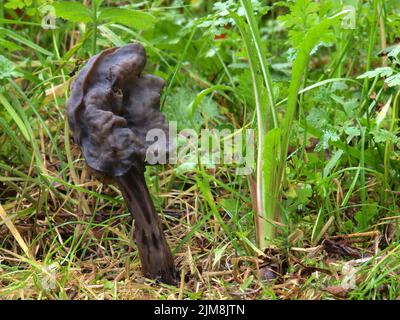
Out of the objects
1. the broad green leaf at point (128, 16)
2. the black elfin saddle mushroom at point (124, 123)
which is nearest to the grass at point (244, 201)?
the broad green leaf at point (128, 16)

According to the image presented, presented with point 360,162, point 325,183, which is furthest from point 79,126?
point 360,162

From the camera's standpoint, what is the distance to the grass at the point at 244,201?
2.08 m

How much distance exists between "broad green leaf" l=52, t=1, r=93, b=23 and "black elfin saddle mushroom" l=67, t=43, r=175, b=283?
420mm

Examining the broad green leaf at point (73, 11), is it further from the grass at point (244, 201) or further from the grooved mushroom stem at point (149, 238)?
the grooved mushroom stem at point (149, 238)

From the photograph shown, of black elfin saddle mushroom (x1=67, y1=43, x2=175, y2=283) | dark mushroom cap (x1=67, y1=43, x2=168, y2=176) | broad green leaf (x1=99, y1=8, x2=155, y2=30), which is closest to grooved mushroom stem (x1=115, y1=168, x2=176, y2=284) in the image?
black elfin saddle mushroom (x1=67, y1=43, x2=175, y2=283)

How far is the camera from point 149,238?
6.98ft

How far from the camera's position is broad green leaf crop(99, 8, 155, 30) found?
2.39m

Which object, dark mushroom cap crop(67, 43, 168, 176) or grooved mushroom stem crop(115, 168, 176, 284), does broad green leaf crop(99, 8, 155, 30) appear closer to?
dark mushroom cap crop(67, 43, 168, 176)

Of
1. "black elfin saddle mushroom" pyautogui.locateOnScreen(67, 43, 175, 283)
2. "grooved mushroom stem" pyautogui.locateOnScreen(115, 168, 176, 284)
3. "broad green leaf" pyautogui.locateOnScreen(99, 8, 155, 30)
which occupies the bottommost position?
"grooved mushroom stem" pyautogui.locateOnScreen(115, 168, 176, 284)

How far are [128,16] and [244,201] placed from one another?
809mm

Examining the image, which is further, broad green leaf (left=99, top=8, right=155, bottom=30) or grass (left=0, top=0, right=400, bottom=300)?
broad green leaf (left=99, top=8, right=155, bottom=30)

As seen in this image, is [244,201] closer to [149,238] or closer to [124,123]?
[149,238]

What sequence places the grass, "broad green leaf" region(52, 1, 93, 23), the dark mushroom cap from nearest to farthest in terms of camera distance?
the dark mushroom cap < the grass < "broad green leaf" region(52, 1, 93, 23)
